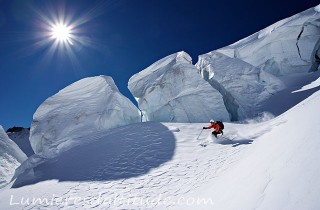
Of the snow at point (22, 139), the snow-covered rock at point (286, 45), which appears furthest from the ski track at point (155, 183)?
the snow at point (22, 139)

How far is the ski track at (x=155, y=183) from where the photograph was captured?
5.52m

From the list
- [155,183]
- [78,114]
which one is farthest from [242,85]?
[155,183]

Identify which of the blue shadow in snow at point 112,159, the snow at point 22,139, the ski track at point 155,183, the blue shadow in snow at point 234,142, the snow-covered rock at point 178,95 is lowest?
the blue shadow in snow at point 234,142

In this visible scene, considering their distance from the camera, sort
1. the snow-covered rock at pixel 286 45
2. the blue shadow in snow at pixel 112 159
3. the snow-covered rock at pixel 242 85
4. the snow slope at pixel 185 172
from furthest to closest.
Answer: the snow-covered rock at pixel 286 45
the snow-covered rock at pixel 242 85
the blue shadow in snow at pixel 112 159
the snow slope at pixel 185 172

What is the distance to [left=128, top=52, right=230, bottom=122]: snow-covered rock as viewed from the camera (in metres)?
16.7

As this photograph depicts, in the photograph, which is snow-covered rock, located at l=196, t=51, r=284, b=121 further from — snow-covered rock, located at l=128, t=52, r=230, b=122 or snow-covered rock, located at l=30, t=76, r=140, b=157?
snow-covered rock, located at l=30, t=76, r=140, b=157

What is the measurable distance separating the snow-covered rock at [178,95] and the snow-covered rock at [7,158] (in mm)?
10547

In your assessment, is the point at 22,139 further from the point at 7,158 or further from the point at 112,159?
the point at 112,159

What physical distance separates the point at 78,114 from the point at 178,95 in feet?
26.1

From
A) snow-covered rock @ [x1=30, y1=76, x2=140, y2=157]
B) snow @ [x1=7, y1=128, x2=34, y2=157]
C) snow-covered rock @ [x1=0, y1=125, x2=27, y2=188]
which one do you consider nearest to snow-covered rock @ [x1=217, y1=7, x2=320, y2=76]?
snow-covered rock @ [x1=30, y1=76, x2=140, y2=157]

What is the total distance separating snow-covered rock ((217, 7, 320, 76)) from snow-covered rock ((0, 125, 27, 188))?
28018 millimetres

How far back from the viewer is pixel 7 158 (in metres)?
13.7

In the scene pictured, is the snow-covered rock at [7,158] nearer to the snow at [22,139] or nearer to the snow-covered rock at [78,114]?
the snow-covered rock at [78,114]

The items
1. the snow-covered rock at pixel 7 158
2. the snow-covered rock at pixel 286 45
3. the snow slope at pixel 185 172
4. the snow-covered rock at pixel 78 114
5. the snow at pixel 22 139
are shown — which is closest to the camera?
the snow slope at pixel 185 172
